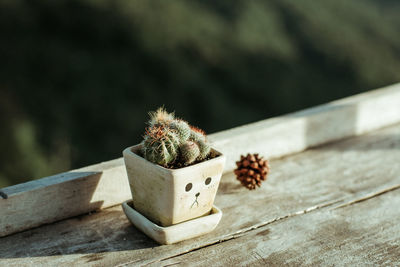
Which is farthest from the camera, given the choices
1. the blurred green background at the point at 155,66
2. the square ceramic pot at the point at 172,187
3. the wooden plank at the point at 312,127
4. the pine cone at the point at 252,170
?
the blurred green background at the point at 155,66

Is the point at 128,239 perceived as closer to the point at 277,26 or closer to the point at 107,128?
the point at 107,128

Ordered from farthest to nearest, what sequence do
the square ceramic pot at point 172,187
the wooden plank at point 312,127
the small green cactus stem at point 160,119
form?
the wooden plank at point 312,127 < the small green cactus stem at point 160,119 < the square ceramic pot at point 172,187

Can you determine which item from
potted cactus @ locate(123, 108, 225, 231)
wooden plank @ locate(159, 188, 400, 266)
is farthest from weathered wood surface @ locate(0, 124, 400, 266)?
potted cactus @ locate(123, 108, 225, 231)

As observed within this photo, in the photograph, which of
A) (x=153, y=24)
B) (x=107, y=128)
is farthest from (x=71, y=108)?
(x=153, y=24)

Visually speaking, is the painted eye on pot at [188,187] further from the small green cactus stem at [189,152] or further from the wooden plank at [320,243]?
the wooden plank at [320,243]

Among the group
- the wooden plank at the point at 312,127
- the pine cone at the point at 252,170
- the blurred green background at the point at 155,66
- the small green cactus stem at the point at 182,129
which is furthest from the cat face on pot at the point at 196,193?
the blurred green background at the point at 155,66

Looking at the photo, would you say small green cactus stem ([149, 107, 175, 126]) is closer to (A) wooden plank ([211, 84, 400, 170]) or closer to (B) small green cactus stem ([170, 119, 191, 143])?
(B) small green cactus stem ([170, 119, 191, 143])

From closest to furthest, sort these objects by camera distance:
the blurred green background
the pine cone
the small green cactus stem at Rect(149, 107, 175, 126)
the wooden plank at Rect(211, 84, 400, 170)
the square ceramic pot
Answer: the square ceramic pot < the small green cactus stem at Rect(149, 107, 175, 126) < the pine cone < the wooden plank at Rect(211, 84, 400, 170) < the blurred green background
